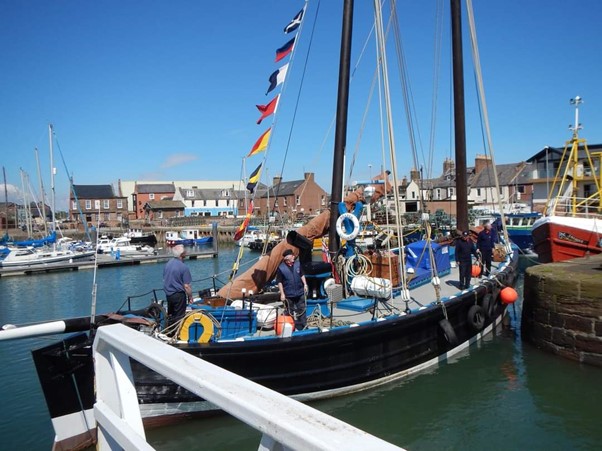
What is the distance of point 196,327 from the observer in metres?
8.45

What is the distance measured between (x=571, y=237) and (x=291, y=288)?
17653 mm

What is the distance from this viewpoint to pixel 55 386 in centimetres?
709

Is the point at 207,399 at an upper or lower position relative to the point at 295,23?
lower

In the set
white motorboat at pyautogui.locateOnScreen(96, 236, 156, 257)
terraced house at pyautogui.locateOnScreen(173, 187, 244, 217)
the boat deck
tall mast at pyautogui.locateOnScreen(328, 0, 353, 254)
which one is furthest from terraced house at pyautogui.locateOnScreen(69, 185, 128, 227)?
the boat deck

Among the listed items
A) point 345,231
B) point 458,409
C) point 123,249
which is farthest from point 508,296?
point 123,249

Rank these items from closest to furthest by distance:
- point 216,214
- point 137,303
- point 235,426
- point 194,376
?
1. point 194,376
2. point 235,426
3. point 137,303
4. point 216,214

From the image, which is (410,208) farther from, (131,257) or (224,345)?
(224,345)

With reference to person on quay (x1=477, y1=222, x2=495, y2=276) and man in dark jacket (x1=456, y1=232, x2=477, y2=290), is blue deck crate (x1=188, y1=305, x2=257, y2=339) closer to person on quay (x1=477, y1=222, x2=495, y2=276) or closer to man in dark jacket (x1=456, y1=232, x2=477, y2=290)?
man in dark jacket (x1=456, y1=232, x2=477, y2=290)

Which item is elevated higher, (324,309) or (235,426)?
(324,309)

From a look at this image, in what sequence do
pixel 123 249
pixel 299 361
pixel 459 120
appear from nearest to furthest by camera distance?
pixel 299 361 < pixel 459 120 < pixel 123 249

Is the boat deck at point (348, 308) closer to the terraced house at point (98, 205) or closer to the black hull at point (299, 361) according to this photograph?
the black hull at point (299, 361)

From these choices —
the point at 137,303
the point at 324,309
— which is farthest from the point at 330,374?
the point at 137,303

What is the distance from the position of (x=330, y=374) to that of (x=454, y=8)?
1372 cm

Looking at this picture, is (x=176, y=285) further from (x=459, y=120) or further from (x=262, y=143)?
(x=459, y=120)
